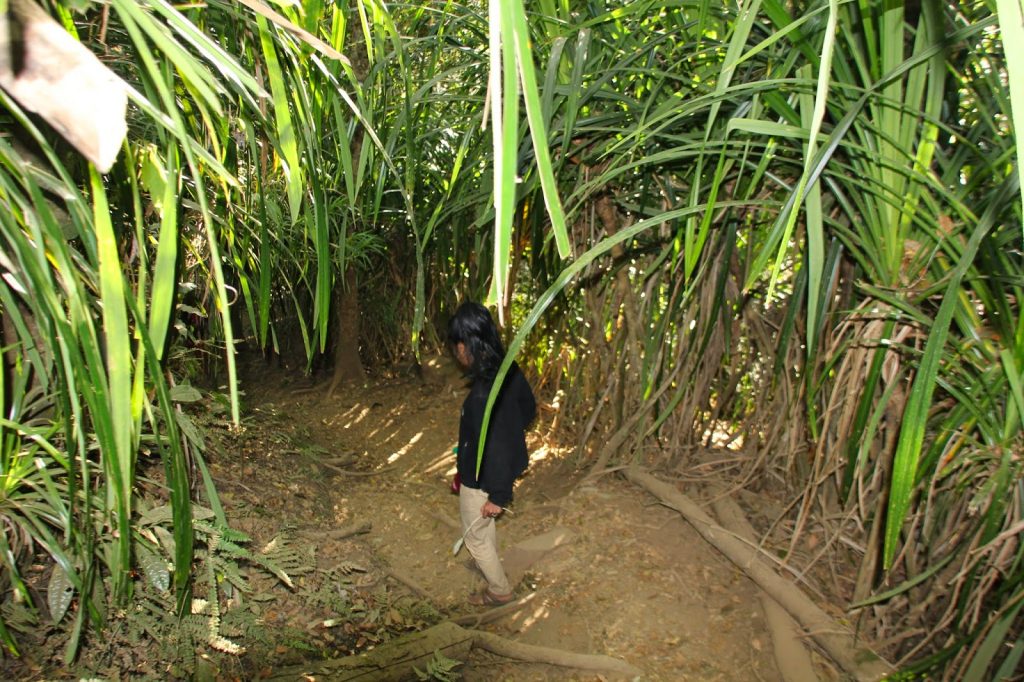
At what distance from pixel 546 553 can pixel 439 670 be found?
2.63 feet

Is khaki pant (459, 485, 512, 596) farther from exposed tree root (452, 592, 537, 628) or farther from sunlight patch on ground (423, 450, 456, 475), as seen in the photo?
sunlight patch on ground (423, 450, 456, 475)

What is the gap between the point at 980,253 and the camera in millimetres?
1710

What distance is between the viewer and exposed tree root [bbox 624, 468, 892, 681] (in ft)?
7.12

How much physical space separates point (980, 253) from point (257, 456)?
3166 millimetres

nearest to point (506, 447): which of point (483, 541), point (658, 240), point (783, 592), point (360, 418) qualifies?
point (483, 541)

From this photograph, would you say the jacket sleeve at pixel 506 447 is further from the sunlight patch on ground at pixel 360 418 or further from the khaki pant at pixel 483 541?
the sunlight patch on ground at pixel 360 418

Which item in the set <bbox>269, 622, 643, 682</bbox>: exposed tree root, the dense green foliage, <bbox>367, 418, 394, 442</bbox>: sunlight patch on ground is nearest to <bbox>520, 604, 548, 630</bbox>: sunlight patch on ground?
<bbox>269, 622, 643, 682</bbox>: exposed tree root

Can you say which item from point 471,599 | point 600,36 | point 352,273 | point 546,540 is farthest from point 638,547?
point 352,273

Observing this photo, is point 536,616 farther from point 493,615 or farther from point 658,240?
point 658,240

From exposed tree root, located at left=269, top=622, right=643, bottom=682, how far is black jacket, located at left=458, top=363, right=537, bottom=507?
0.55 m

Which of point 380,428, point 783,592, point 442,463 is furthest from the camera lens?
point 380,428

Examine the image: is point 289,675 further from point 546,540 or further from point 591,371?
point 591,371

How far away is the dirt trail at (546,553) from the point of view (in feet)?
8.45

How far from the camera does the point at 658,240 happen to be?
2938 millimetres
